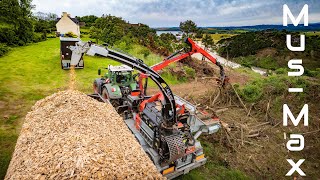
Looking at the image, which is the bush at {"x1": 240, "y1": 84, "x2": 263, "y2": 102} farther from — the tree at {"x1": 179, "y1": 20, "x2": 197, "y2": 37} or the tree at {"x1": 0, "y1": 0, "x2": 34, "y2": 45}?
the tree at {"x1": 0, "y1": 0, "x2": 34, "y2": 45}

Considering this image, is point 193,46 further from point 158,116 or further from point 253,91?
point 253,91

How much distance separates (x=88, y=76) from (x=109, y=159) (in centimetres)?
1802

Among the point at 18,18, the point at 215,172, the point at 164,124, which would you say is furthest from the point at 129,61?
the point at 18,18

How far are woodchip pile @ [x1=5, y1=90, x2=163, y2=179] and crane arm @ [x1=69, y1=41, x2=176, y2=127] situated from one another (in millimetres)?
1663

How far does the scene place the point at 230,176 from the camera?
891 centimetres

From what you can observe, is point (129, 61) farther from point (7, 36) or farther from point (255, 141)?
point (7, 36)

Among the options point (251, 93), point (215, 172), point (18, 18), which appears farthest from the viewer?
point (18, 18)

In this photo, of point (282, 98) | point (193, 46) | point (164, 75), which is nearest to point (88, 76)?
point (164, 75)

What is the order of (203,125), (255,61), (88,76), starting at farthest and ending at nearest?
(255,61)
(88,76)
(203,125)

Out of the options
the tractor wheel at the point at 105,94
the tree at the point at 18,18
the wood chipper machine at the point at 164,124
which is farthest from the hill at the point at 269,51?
the tree at the point at 18,18

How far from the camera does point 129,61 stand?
7828 millimetres

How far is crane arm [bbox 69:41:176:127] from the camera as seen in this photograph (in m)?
7.54

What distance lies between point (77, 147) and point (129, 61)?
3.57 m

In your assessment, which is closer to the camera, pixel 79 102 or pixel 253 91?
pixel 79 102
